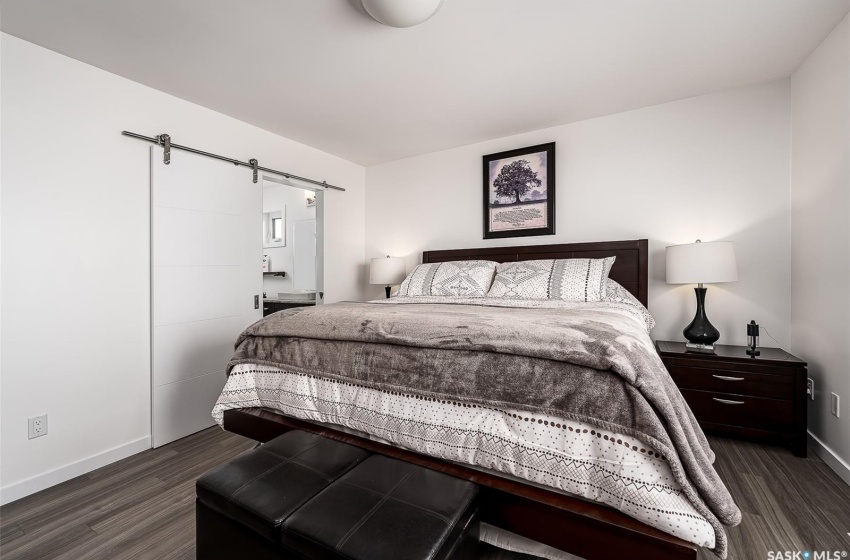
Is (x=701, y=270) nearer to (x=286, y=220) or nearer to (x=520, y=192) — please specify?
(x=520, y=192)

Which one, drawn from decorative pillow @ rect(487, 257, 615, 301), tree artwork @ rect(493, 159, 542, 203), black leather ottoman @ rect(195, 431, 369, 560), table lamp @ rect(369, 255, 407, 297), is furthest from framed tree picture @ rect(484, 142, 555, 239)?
black leather ottoman @ rect(195, 431, 369, 560)

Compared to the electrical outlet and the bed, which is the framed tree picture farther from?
the electrical outlet

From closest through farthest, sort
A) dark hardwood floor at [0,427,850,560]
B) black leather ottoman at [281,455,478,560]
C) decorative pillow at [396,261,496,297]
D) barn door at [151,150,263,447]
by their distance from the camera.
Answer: black leather ottoman at [281,455,478,560] → dark hardwood floor at [0,427,850,560] → barn door at [151,150,263,447] → decorative pillow at [396,261,496,297]

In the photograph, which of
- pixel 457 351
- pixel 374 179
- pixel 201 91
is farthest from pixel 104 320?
pixel 374 179

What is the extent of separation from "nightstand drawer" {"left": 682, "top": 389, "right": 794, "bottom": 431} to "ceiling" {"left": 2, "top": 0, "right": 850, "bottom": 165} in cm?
211

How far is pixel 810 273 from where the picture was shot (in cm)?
229

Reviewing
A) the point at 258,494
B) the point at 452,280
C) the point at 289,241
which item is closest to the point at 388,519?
the point at 258,494

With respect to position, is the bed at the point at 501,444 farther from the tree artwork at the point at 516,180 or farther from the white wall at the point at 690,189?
the tree artwork at the point at 516,180

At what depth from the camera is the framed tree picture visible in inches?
133

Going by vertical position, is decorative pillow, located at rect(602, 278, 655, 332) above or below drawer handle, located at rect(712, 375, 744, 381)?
above

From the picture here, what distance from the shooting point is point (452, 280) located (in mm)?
3131

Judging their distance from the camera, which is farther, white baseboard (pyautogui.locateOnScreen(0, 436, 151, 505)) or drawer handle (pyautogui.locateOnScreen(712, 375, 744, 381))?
drawer handle (pyautogui.locateOnScreen(712, 375, 744, 381))

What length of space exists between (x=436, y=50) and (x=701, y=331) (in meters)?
2.51

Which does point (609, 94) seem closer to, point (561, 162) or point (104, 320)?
point (561, 162)
